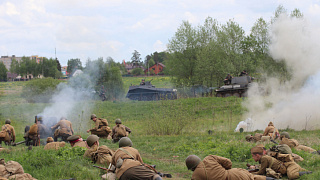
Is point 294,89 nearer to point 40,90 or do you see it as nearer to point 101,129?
point 101,129

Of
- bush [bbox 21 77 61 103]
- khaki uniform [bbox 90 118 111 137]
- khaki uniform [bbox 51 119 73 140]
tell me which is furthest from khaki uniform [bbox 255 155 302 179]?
bush [bbox 21 77 61 103]

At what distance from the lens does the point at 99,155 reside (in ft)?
32.0

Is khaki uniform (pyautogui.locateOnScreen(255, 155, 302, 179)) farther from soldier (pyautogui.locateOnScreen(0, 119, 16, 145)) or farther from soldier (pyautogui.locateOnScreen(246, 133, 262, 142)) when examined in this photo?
soldier (pyautogui.locateOnScreen(0, 119, 16, 145))

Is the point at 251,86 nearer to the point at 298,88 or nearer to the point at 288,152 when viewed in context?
the point at 298,88

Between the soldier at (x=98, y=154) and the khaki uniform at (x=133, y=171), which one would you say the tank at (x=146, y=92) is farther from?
the khaki uniform at (x=133, y=171)

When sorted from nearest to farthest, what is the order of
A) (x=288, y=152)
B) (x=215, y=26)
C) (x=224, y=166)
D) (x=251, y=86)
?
(x=224, y=166), (x=288, y=152), (x=251, y=86), (x=215, y=26)

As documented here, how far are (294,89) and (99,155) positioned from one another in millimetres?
14788

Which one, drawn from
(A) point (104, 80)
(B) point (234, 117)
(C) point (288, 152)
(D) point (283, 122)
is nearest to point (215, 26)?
(A) point (104, 80)

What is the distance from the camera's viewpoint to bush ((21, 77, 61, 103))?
30028mm

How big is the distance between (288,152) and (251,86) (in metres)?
23.5

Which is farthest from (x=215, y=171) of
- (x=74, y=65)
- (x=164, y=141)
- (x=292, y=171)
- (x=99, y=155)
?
(x=74, y=65)

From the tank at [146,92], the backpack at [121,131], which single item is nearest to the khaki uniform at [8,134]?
the backpack at [121,131]

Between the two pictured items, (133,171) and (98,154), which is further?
(98,154)

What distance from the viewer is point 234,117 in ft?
74.1
